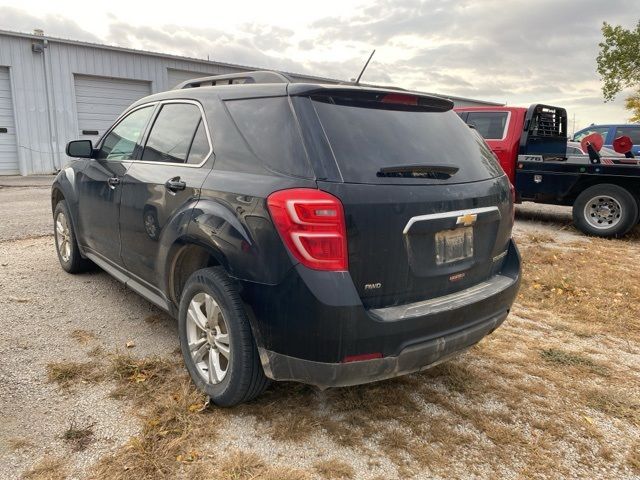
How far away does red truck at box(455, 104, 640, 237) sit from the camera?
24.3ft

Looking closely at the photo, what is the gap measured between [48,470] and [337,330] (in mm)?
1419

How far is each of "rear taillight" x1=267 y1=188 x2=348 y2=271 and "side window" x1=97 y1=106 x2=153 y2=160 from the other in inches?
75.2

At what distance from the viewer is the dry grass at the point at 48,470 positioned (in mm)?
2121

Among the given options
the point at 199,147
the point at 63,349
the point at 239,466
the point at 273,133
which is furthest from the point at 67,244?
the point at 239,466

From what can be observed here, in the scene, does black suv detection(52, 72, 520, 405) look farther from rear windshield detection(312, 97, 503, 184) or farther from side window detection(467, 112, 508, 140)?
side window detection(467, 112, 508, 140)

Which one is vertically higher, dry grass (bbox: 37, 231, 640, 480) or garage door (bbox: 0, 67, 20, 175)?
garage door (bbox: 0, 67, 20, 175)

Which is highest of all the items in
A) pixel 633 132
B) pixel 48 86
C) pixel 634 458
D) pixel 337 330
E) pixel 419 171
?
pixel 48 86

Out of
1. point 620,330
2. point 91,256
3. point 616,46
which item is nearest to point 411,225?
point 620,330

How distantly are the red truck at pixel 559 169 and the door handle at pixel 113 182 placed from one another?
252 inches

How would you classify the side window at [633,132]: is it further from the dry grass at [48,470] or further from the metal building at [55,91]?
the dry grass at [48,470]

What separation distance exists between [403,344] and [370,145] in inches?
37.7

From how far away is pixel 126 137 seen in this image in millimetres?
3816

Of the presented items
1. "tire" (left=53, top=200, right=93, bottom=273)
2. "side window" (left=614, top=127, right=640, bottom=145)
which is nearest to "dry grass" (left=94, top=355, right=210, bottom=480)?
"tire" (left=53, top=200, right=93, bottom=273)

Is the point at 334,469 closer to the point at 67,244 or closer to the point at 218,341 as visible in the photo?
the point at 218,341
